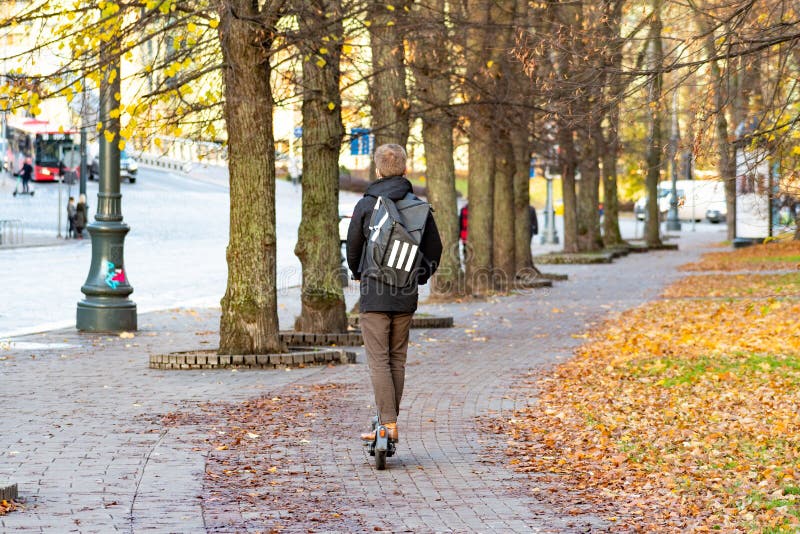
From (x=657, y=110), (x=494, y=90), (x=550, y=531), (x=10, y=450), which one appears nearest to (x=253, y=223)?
(x=657, y=110)

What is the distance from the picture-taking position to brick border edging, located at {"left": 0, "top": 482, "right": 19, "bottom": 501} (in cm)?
674

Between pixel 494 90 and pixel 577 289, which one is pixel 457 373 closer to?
pixel 494 90

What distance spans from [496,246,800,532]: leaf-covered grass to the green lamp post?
5.66 meters

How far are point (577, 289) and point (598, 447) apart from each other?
763 inches

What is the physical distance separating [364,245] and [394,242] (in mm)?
228

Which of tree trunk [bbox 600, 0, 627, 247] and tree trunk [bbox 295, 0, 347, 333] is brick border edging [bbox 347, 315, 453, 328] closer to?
tree trunk [bbox 295, 0, 347, 333]

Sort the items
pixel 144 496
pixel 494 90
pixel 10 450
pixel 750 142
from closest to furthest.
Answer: pixel 144 496 < pixel 10 450 < pixel 750 142 < pixel 494 90

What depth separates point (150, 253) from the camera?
39969mm

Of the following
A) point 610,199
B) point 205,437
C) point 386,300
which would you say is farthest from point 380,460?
point 610,199

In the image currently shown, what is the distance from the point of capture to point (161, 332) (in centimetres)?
1745

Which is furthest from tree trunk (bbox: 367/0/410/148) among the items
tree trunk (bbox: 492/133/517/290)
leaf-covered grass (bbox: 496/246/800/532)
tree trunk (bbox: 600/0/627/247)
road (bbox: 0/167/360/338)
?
tree trunk (bbox: 492/133/517/290)

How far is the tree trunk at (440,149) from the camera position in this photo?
18.9 metres

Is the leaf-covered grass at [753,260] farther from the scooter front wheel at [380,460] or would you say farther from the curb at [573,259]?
the scooter front wheel at [380,460]

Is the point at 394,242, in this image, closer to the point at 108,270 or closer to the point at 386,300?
the point at 386,300
